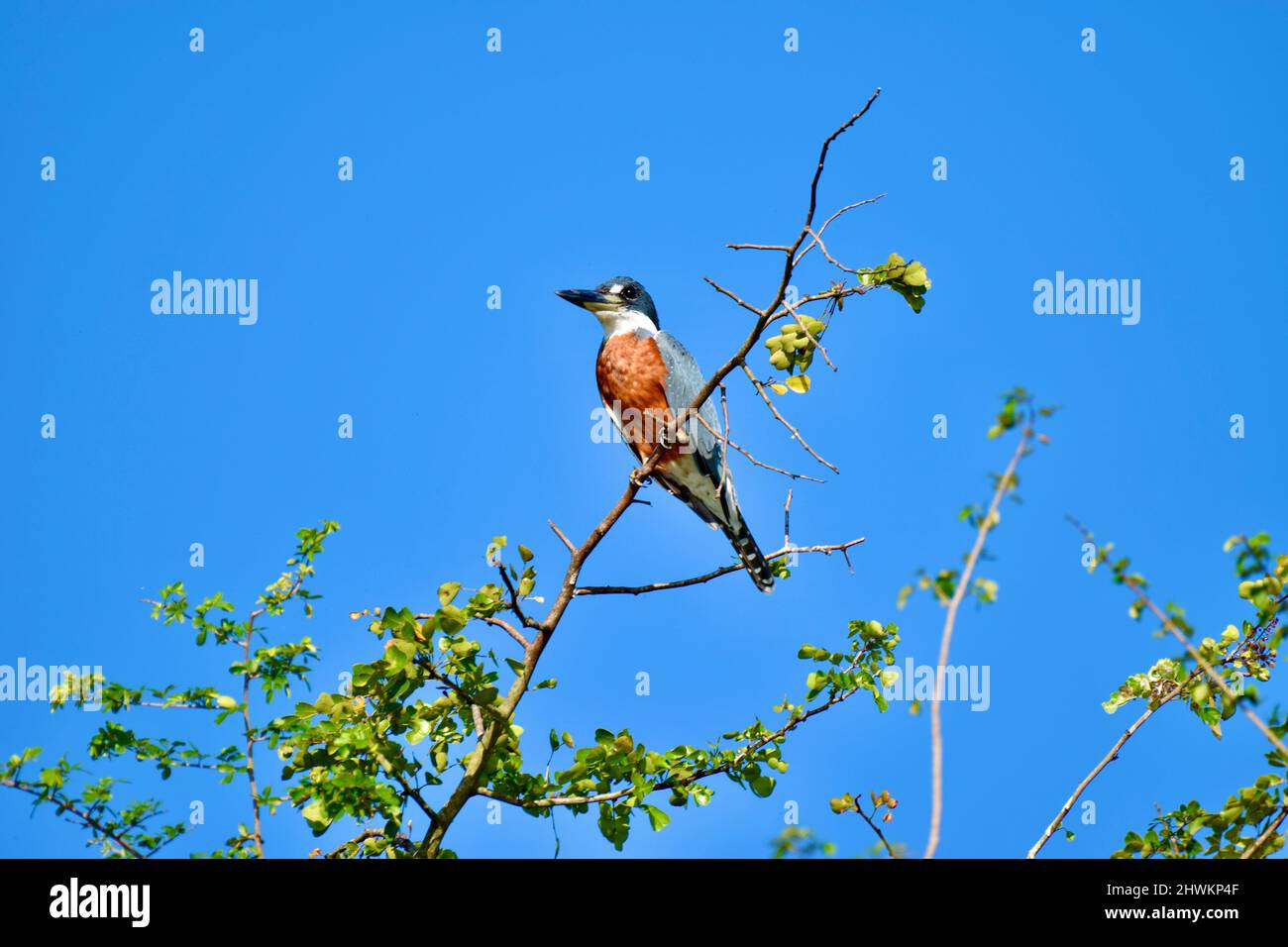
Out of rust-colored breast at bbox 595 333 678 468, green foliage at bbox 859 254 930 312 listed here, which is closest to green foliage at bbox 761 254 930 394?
green foliage at bbox 859 254 930 312

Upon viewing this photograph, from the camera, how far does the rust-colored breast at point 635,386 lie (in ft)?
21.1

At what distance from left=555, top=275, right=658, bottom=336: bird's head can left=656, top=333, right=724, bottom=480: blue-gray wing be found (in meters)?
0.25

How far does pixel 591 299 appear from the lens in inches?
270

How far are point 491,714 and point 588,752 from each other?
342 millimetres

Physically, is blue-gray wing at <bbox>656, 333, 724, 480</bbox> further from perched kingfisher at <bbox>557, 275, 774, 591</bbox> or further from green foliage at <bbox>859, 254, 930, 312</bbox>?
green foliage at <bbox>859, 254, 930, 312</bbox>

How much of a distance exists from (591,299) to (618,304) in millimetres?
169

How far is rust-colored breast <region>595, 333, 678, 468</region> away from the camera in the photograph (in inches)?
253

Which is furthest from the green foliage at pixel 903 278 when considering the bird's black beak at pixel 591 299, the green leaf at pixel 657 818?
the bird's black beak at pixel 591 299
